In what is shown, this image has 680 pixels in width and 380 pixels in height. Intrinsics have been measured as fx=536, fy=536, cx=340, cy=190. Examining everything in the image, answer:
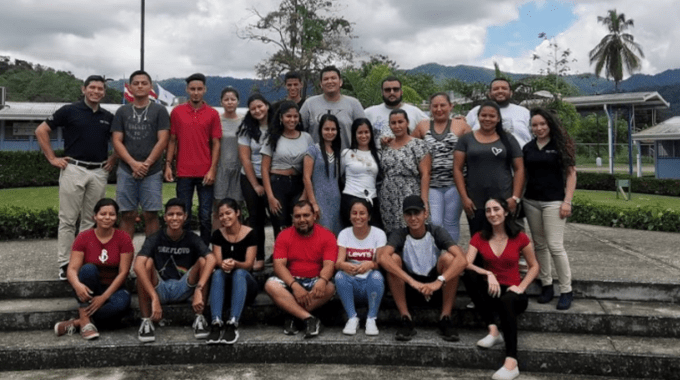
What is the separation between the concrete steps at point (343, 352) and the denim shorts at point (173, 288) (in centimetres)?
37

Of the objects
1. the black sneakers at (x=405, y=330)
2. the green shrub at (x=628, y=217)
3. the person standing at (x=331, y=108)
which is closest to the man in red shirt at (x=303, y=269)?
the black sneakers at (x=405, y=330)

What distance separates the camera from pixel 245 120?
504 cm

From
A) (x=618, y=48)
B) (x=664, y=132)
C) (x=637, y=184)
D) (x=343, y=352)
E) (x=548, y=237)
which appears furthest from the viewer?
(x=618, y=48)

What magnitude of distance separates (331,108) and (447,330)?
2.26 meters

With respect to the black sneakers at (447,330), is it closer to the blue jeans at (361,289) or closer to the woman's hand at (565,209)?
the blue jeans at (361,289)

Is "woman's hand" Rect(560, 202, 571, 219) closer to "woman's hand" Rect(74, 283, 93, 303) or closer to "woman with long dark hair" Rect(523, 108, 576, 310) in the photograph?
"woman with long dark hair" Rect(523, 108, 576, 310)

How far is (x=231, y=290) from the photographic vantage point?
441cm

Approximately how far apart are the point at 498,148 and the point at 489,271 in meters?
1.06

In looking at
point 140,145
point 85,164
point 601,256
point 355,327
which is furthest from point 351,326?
point 601,256

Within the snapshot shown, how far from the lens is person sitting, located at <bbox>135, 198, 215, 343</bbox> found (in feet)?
14.0

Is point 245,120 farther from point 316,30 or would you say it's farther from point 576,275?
point 316,30

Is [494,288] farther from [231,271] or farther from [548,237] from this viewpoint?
[231,271]

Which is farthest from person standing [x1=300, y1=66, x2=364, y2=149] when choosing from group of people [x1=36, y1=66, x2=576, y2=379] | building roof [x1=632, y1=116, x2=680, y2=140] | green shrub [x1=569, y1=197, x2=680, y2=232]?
building roof [x1=632, y1=116, x2=680, y2=140]

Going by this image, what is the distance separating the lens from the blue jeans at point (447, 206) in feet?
15.5
